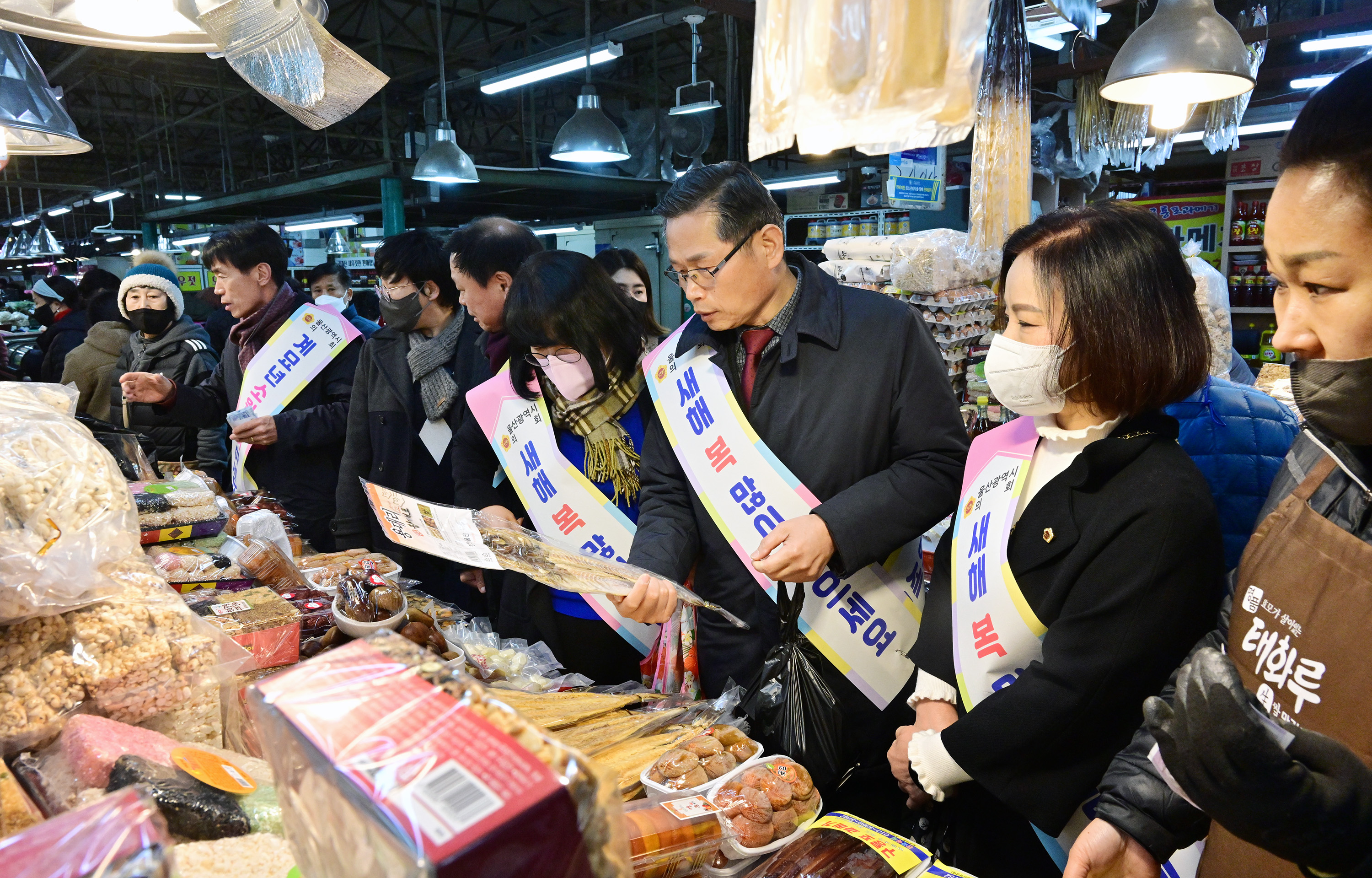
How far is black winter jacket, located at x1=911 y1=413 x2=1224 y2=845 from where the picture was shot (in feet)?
4.50

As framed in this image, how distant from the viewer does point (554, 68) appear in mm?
Answer: 7973

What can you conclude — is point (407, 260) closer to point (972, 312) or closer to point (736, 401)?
point (736, 401)

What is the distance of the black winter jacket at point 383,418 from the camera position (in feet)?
10.6

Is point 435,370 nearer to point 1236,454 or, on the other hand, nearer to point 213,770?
point 213,770

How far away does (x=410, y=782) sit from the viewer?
0.51 metres

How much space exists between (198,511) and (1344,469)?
2491 mm

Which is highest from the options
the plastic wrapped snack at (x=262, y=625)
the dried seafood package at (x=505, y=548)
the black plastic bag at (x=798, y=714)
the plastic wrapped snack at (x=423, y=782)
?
the plastic wrapped snack at (x=423, y=782)

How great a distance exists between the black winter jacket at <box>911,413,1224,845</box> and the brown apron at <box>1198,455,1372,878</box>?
212 millimetres

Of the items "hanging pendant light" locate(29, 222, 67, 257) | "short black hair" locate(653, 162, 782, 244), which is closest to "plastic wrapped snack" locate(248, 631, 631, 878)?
"short black hair" locate(653, 162, 782, 244)

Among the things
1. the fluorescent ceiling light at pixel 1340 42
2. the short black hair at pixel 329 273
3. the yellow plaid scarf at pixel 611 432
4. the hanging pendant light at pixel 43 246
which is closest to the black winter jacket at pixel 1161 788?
the yellow plaid scarf at pixel 611 432

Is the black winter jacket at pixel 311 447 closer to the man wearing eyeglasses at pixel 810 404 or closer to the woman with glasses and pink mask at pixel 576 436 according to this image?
the woman with glasses and pink mask at pixel 576 436

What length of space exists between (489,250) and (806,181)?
29.2 ft

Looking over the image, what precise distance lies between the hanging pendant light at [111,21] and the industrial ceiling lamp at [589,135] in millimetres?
7033

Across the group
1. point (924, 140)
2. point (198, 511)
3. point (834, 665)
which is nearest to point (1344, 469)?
point (924, 140)
